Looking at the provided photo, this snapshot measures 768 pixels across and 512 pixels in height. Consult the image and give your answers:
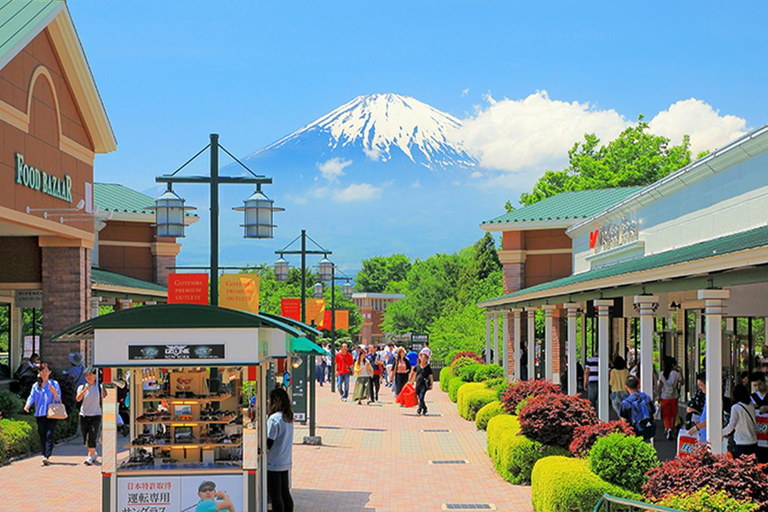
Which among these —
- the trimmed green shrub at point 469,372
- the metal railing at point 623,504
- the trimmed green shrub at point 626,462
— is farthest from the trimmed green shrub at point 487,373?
the metal railing at point 623,504

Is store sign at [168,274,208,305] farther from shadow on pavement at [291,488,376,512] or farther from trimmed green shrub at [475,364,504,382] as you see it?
trimmed green shrub at [475,364,504,382]

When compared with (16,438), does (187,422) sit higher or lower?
higher

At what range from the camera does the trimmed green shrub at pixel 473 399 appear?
86.3 feet

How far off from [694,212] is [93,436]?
41.1 feet

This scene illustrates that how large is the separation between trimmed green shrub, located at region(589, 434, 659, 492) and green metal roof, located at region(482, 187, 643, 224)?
2997cm

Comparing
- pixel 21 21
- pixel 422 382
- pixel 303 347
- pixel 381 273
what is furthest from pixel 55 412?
pixel 381 273

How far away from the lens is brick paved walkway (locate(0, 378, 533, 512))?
47.3ft

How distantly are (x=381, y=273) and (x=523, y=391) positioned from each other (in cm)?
13636

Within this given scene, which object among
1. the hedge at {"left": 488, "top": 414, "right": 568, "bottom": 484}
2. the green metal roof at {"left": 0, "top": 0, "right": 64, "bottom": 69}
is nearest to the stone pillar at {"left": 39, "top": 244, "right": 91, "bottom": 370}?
the green metal roof at {"left": 0, "top": 0, "right": 64, "bottom": 69}

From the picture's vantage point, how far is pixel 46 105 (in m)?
23.7

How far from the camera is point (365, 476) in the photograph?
17219 millimetres

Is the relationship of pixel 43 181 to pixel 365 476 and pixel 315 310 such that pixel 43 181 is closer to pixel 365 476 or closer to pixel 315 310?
pixel 365 476

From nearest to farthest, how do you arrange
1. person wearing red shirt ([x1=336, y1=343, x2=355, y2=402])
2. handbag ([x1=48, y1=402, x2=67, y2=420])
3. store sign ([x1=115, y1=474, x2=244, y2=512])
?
store sign ([x1=115, y1=474, x2=244, y2=512]) < handbag ([x1=48, y1=402, x2=67, y2=420]) < person wearing red shirt ([x1=336, y1=343, x2=355, y2=402])

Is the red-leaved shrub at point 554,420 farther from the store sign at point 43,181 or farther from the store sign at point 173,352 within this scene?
the store sign at point 43,181
